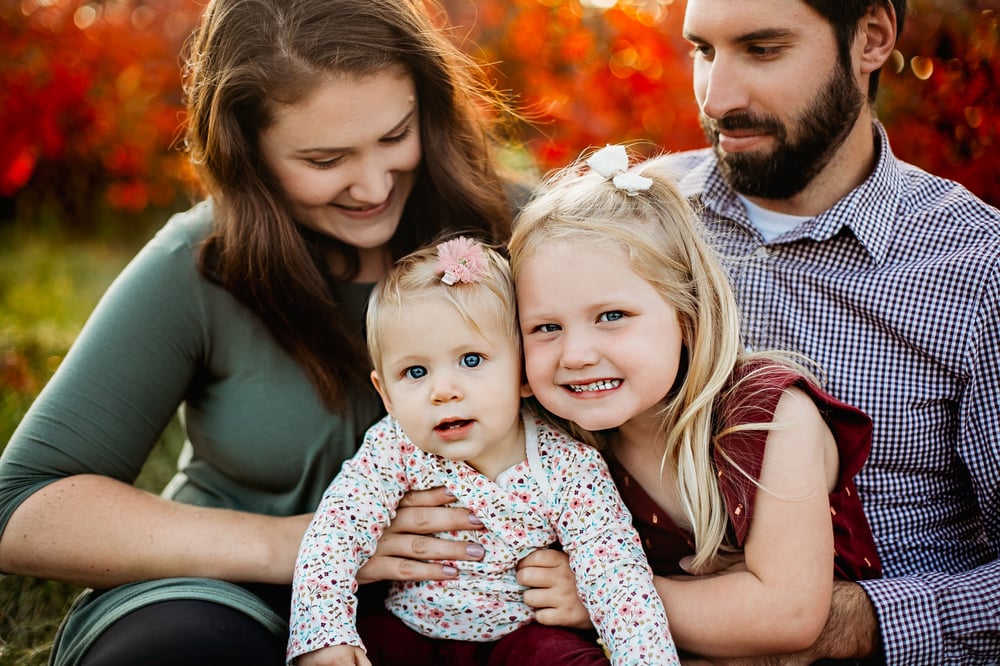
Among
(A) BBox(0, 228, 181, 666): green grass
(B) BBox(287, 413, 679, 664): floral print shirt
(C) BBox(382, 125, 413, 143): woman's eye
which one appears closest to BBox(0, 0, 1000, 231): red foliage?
(A) BBox(0, 228, 181, 666): green grass

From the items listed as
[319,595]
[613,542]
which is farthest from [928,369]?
[319,595]

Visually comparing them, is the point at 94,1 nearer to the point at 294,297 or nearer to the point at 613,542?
the point at 294,297

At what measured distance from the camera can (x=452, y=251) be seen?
87.7 inches

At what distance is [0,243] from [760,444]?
20.6ft

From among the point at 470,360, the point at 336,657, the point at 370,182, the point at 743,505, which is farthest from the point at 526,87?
the point at 336,657

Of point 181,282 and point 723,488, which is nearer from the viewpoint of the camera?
point 723,488

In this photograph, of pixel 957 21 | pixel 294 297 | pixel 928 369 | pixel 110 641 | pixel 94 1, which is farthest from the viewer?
pixel 94 1

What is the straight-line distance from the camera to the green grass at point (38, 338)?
3145 millimetres

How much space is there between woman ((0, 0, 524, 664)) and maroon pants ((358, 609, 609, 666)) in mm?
147

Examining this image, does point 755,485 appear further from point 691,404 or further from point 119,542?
point 119,542

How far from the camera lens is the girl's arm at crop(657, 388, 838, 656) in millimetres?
2076

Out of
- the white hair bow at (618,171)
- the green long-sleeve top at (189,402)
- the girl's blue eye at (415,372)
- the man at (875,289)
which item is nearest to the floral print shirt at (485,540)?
the girl's blue eye at (415,372)

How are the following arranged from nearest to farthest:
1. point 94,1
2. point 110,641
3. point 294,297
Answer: point 110,641, point 294,297, point 94,1

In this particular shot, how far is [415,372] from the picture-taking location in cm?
221
